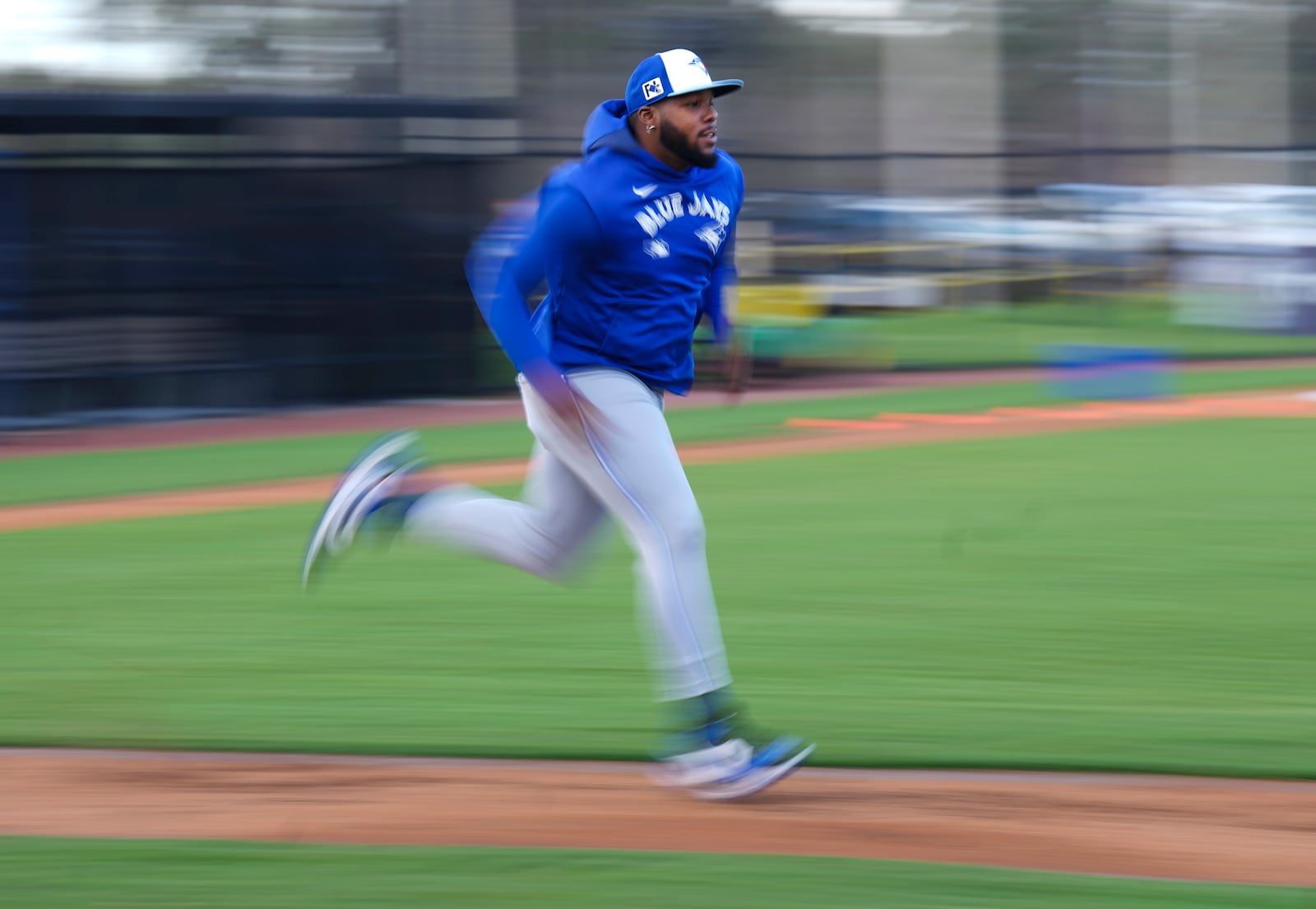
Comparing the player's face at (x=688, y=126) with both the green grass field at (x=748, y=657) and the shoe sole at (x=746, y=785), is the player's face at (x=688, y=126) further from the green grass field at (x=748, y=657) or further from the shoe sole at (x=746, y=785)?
the green grass field at (x=748, y=657)

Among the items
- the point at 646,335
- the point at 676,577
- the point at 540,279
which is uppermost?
the point at 540,279

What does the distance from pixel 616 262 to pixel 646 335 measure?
0.21 meters

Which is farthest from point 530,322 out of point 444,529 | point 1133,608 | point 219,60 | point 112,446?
point 219,60

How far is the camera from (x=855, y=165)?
2116 centimetres

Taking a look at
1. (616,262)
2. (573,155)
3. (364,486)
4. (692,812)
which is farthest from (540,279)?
(573,155)

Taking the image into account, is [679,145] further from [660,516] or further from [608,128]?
[660,516]

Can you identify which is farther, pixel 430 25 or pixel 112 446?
pixel 430 25

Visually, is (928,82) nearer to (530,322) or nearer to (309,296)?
(309,296)

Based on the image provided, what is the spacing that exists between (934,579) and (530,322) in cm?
342

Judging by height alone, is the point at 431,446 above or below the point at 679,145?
below

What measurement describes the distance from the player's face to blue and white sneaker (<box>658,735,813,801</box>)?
148cm

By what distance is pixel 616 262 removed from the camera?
4426mm

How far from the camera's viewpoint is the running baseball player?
4.36m

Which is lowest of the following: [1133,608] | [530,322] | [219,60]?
[1133,608]
